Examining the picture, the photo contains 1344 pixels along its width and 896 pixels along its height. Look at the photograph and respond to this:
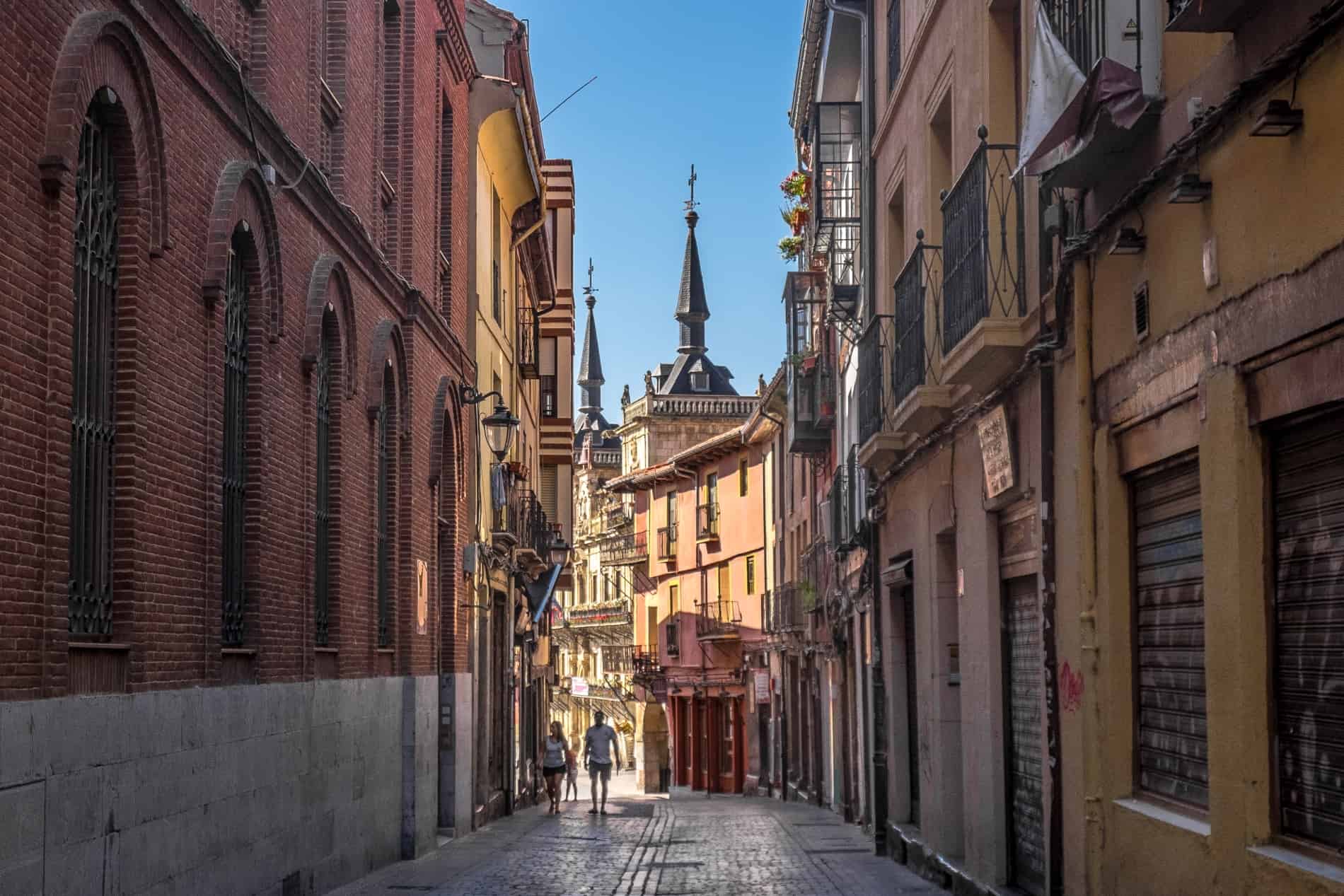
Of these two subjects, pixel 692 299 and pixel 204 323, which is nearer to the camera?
pixel 204 323

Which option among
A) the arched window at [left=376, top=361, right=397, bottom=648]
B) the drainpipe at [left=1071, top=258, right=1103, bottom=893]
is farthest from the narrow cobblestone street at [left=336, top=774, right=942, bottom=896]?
the drainpipe at [left=1071, top=258, right=1103, bottom=893]

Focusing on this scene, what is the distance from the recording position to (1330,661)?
22.0 feet

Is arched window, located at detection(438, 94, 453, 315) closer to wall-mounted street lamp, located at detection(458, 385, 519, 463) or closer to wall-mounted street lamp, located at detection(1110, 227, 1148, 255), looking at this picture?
wall-mounted street lamp, located at detection(458, 385, 519, 463)

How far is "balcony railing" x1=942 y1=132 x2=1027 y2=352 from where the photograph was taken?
11.6 meters

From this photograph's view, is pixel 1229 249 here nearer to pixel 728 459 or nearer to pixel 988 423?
pixel 988 423

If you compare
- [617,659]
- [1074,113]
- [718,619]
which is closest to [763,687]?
[718,619]

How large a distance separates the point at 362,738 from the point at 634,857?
4358mm

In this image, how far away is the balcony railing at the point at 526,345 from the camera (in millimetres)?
31672

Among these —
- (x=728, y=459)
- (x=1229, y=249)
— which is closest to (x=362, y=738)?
(x=1229, y=249)

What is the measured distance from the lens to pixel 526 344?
32.6 meters

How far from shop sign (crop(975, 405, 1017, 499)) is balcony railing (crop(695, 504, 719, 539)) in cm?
4179

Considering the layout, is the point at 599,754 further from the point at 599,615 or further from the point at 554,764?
the point at 599,615

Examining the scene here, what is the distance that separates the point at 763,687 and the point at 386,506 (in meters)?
26.8

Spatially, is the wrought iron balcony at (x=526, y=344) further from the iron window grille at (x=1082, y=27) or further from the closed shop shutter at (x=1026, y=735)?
the iron window grille at (x=1082, y=27)
